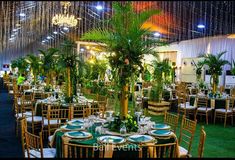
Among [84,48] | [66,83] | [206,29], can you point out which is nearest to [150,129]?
[66,83]

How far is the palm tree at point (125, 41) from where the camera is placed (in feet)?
12.9

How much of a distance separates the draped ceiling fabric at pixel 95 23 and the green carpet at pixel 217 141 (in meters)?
2.87

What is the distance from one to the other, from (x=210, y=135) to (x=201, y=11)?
603 centimetres

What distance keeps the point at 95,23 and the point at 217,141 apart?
14.6 ft

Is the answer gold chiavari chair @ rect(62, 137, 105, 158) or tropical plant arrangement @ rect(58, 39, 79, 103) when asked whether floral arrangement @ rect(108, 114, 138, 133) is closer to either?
gold chiavari chair @ rect(62, 137, 105, 158)

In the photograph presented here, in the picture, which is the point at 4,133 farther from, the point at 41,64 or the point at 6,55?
the point at 6,55

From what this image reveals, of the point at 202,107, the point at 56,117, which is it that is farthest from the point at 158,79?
the point at 56,117

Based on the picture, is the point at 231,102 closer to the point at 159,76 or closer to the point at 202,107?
the point at 202,107

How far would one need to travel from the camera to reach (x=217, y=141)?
6.41 m

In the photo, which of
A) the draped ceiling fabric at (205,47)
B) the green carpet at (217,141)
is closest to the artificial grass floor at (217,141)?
the green carpet at (217,141)

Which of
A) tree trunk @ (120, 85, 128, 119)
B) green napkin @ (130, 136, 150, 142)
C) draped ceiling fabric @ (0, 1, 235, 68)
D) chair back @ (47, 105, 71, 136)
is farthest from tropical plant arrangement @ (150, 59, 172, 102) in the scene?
green napkin @ (130, 136, 150, 142)

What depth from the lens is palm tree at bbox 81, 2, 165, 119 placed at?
3.92 metres

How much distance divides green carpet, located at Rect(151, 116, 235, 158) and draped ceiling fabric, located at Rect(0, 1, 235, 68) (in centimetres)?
287

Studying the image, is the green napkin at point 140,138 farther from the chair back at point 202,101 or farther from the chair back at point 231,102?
the chair back at point 231,102
